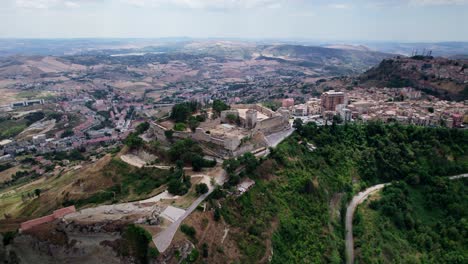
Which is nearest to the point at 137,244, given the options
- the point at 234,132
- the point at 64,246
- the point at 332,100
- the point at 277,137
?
the point at 64,246

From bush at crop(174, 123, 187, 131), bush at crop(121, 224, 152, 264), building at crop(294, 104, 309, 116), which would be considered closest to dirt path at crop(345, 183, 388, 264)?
bush at crop(121, 224, 152, 264)

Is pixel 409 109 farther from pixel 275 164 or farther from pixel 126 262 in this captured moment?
pixel 126 262

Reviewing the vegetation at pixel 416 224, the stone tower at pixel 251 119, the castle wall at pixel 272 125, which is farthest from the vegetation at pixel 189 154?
the vegetation at pixel 416 224

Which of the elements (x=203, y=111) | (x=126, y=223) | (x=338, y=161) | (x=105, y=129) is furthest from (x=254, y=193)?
(x=105, y=129)

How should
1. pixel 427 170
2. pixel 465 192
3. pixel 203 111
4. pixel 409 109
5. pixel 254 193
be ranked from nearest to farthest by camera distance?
1. pixel 254 193
2. pixel 465 192
3. pixel 427 170
4. pixel 203 111
5. pixel 409 109

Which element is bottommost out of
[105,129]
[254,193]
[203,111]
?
[105,129]

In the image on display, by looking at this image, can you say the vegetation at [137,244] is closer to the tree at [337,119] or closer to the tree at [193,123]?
the tree at [193,123]

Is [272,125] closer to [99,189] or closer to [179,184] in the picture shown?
[179,184]
